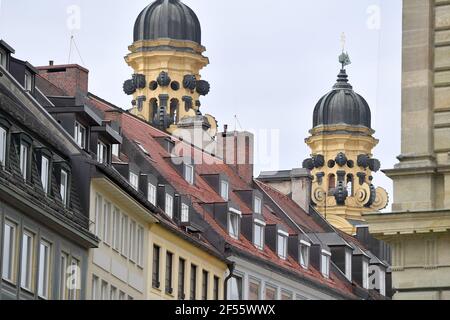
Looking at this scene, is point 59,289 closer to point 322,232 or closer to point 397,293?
point 397,293

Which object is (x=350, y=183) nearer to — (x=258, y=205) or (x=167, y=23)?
(x=167, y=23)

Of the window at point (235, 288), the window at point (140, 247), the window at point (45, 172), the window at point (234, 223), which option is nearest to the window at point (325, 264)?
the window at point (234, 223)

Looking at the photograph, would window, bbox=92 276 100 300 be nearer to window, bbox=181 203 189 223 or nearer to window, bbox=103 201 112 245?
window, bbox=103 201 112 245

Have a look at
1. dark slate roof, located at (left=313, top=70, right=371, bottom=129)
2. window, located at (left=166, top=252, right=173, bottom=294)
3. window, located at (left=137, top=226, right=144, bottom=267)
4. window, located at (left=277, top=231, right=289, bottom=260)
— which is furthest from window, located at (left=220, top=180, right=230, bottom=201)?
dark slate roof, located at (left=313, top=70, right=371, bottom=129)

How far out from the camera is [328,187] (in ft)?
632

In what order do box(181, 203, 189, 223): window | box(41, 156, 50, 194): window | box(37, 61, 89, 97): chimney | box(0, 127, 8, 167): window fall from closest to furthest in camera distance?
1. box(0, 127, 8, 167): window
2. box(41, 156, 50, 194): window
3. box(37, 61, 89, 97): chimney
4. box(181, 203, 189, 223): window

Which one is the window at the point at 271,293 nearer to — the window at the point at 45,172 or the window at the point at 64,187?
the window at the point at 64,187

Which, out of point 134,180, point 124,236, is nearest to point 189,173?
point 134,180

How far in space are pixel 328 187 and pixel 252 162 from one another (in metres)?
103

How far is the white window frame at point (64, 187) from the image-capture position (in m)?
60.7

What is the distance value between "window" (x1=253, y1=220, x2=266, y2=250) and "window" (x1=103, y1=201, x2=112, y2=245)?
51.5 feet

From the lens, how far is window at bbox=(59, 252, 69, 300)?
193 ft

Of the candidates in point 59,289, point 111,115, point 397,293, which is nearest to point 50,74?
point 111,115

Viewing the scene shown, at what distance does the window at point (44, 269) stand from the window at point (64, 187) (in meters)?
2.96
